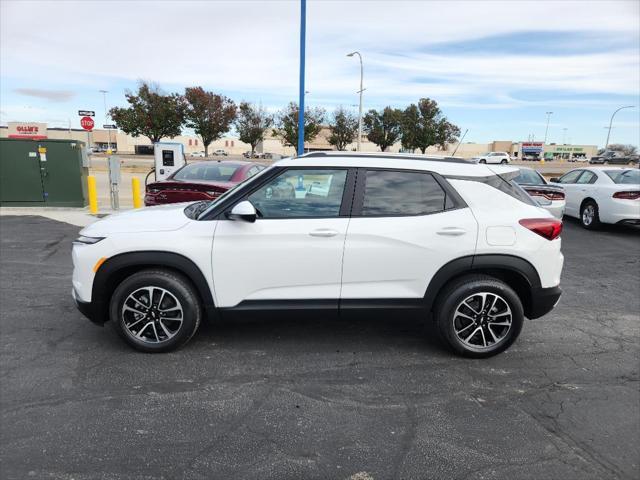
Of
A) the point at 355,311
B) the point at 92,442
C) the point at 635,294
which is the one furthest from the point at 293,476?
the point at 635,294

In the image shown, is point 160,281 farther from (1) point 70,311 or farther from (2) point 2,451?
(1) point 70,311

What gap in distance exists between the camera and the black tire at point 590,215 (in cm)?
1017

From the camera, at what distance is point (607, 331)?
4.50 metres

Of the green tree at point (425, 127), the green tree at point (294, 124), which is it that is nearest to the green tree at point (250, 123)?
the green tree at point (294, 124)

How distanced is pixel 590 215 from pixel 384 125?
33490mm

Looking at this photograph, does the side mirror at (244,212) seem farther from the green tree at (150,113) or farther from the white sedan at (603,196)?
the green tree at (150,113)

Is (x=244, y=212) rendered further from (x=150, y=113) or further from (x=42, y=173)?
(x=150, y=113)

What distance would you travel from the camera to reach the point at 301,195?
12.3 ft

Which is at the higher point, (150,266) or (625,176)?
(625,176)

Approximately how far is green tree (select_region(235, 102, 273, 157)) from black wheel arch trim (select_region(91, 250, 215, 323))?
48301mm

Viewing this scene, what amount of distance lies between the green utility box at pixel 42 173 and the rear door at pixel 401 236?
420 inches

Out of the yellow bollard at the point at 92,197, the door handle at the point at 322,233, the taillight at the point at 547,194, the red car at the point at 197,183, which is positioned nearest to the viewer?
the door handle at the point at 322,233

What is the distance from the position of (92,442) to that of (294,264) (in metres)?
1.78

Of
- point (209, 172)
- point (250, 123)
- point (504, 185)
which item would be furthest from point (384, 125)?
point (504, 185)
